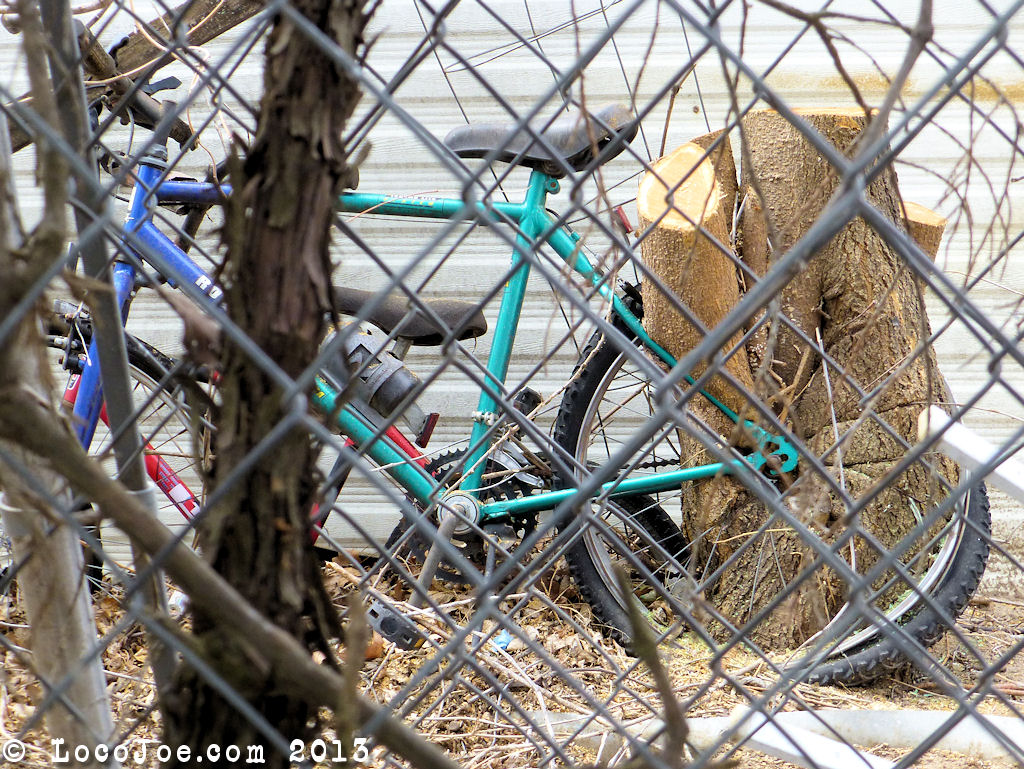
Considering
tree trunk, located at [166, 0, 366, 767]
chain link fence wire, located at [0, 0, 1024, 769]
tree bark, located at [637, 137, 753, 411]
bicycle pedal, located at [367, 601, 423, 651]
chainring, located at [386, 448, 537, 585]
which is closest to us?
tree trunk, located at [166, 0, 366, 767]

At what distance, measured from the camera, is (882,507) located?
2.16 m

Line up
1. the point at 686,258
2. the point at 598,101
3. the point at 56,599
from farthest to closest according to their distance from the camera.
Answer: the point at 598,101 → the point at 686,258 → the point at 56,599

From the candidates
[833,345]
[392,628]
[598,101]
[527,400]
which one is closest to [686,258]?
[833,345]

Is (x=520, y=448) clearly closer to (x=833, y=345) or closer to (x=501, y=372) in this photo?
(x=501, y=372)

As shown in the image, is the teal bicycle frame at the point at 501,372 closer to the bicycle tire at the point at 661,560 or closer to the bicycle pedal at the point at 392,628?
the bicycle tire at the point at 661,560

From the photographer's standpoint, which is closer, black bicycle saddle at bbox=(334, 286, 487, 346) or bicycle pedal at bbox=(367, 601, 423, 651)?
bicycle pedal at bbox=(367, 601, 423, 651)

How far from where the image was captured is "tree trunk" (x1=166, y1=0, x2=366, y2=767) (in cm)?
66

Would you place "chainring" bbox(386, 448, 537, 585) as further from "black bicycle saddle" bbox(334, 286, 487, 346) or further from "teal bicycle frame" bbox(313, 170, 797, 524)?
"black bicycle saddle" bbox(334, 286, 487, 346)

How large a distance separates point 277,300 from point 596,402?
171cm

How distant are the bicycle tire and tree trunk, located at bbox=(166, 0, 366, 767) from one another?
1.17m

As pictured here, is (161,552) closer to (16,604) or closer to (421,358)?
(16,604)

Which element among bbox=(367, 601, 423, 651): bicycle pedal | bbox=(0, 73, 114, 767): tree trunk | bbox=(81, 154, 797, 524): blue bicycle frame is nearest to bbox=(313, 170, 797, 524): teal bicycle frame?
bbox=(81, 154, 797, 524): blue bicycle frame

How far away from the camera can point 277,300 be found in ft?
2.16

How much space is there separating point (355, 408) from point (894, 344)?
Answer: 133 centimetres
